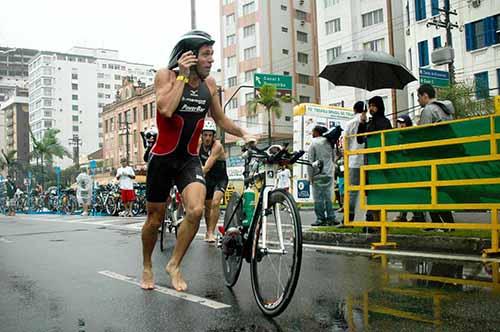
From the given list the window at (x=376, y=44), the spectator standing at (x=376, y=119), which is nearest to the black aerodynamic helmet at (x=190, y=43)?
the spectator standing at (x=376, y=119)

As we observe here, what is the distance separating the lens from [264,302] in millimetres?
3936

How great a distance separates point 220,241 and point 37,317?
160cm

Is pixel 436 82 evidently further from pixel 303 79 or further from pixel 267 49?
pixel 303 79

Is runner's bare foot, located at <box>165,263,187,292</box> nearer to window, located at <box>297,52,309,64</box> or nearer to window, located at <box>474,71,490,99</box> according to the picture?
window, located at <box>474,71,490,99</box>

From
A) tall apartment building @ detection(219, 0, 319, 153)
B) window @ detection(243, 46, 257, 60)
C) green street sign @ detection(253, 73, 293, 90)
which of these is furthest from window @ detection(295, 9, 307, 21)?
green street sign @ detection(253, 73, 293, 90)

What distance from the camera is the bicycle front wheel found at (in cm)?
368

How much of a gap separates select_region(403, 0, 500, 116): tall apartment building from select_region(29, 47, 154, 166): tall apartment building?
327ft

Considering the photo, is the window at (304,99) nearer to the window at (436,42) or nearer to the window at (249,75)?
the window at (249,75)

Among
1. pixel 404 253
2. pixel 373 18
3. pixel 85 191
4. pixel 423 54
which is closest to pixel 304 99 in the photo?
pixel 373 18

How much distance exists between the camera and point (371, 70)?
10.8 m

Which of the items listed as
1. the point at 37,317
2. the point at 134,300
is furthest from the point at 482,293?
the point at 37,317

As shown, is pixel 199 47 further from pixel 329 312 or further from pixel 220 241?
pixel 329 312

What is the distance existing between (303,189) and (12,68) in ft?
534

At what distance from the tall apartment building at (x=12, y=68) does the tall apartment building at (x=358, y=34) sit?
12872cm
